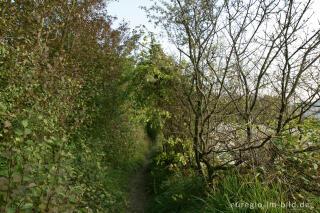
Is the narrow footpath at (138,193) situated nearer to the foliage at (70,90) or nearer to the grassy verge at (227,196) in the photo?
the grassy verge at (227,196)

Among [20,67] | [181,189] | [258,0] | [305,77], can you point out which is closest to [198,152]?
[181,189]

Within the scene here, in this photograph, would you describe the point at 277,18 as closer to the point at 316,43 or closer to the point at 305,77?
the point at 316,43

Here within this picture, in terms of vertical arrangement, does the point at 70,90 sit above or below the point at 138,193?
above

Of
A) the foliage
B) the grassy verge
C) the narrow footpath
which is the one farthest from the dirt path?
the foliage

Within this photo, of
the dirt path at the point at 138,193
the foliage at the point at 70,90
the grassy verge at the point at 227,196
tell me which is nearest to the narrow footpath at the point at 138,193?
the dirt path at the point at 138,193

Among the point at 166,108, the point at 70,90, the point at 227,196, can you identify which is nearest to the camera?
the point at 227,196

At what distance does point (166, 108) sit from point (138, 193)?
2783mm

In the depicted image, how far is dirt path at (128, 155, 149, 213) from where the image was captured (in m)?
4.90

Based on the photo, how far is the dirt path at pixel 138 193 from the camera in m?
4.90

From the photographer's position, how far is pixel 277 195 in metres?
2.36

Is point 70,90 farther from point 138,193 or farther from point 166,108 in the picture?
point 138,193

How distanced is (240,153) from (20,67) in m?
3.44

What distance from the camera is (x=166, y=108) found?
18.0 feet

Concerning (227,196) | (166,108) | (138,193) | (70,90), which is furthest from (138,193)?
(70,90)
